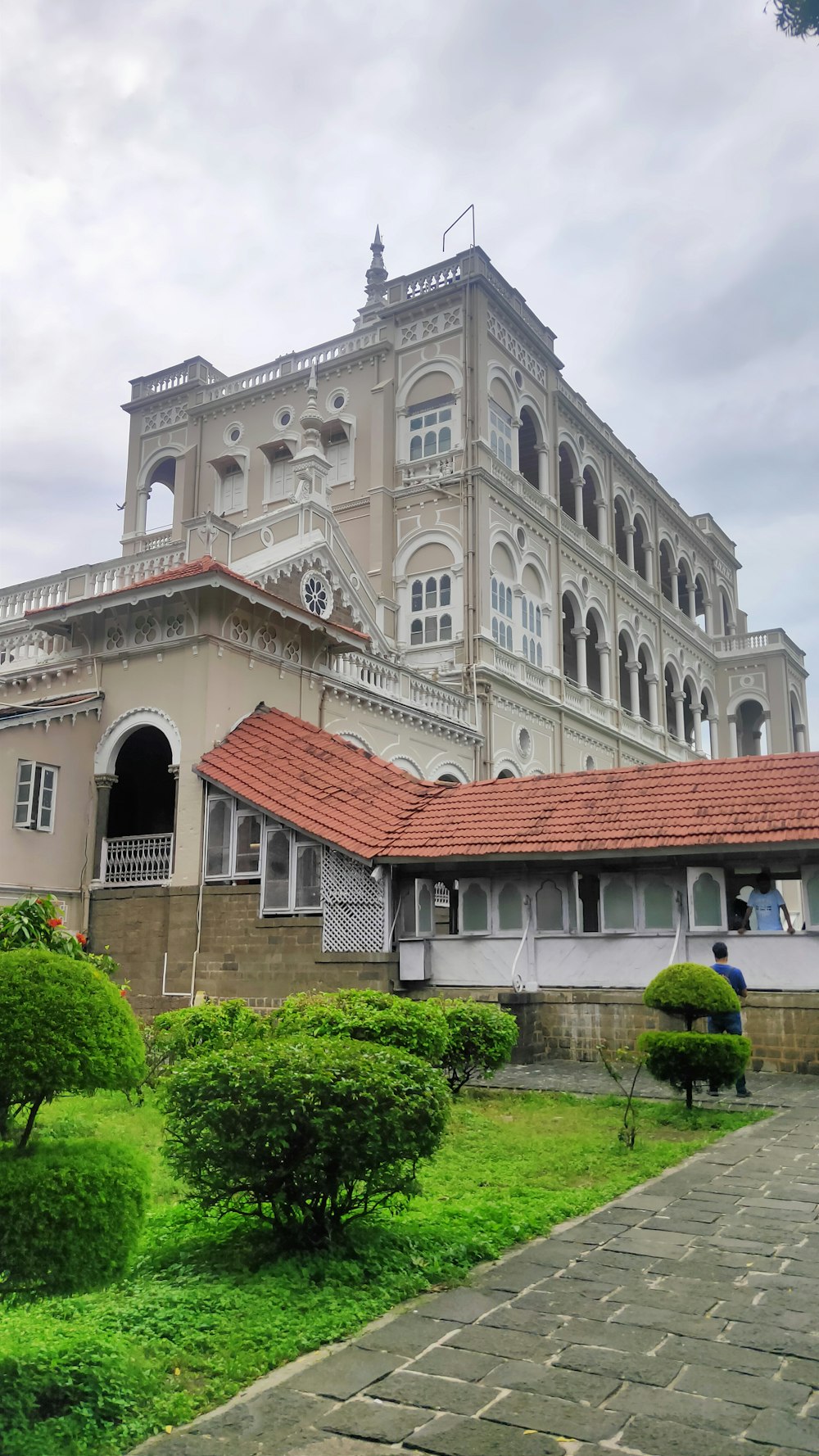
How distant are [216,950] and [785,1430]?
479 inches

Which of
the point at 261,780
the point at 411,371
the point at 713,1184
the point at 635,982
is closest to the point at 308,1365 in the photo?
the point at 713,1184

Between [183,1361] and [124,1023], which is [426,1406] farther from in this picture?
[124,1023]

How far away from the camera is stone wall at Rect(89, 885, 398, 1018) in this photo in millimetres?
13914

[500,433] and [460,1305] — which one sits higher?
[500,433]

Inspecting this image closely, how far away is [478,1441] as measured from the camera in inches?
131

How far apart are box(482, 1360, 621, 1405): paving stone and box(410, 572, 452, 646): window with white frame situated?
22.6m

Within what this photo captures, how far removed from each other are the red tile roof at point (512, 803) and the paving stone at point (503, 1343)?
332 inches

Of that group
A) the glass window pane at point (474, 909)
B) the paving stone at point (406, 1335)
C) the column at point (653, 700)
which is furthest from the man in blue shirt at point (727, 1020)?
the column at point (653, 700)

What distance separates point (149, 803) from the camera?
18.7 meters

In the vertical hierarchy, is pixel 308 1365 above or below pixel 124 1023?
below

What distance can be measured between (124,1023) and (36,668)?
47.3 ft

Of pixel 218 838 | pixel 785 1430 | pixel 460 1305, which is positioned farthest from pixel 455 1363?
pixel 218 838

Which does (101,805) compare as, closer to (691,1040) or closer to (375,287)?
(691,1040)

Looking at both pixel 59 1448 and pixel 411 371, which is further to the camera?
pixel 411 371
